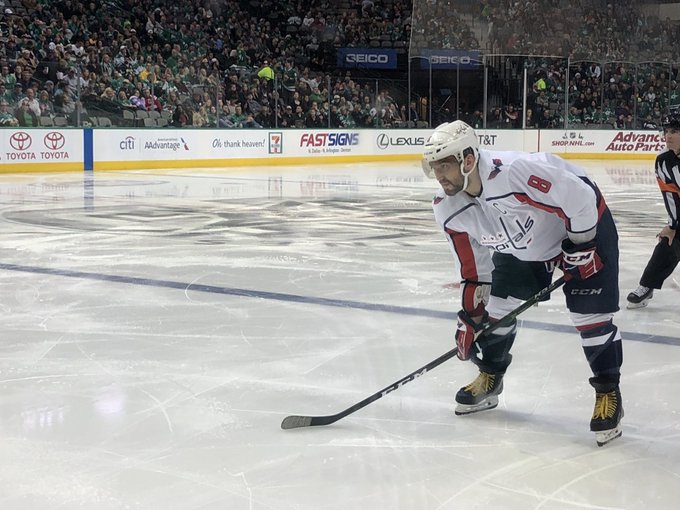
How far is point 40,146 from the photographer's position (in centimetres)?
1510

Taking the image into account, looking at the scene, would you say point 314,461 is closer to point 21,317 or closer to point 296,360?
point 296,360

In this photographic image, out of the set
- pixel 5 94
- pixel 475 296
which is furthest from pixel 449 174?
pixel 5 94

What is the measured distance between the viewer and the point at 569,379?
3395 mm

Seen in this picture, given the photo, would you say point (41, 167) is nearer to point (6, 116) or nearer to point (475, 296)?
point (6, 116)

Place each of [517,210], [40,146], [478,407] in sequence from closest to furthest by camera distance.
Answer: [517,210] < [478,407] < [40,146]

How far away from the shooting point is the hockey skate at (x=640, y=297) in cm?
481

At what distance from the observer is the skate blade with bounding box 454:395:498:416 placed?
9.81 ft

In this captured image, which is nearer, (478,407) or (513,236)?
(513,236)

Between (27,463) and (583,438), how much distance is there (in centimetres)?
160

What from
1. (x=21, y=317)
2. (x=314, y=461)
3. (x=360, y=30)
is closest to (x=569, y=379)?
(x=314, y=461)

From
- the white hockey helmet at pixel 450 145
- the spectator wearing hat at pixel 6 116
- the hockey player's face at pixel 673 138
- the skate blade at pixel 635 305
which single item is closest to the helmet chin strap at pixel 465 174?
the white hockey helmet at pixel 450 145

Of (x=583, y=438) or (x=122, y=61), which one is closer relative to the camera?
(x=583, y=438)

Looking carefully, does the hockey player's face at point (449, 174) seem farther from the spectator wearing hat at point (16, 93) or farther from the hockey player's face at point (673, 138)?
the spectator wearing hat at point (16, 93)

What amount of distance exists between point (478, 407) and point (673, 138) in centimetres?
225
